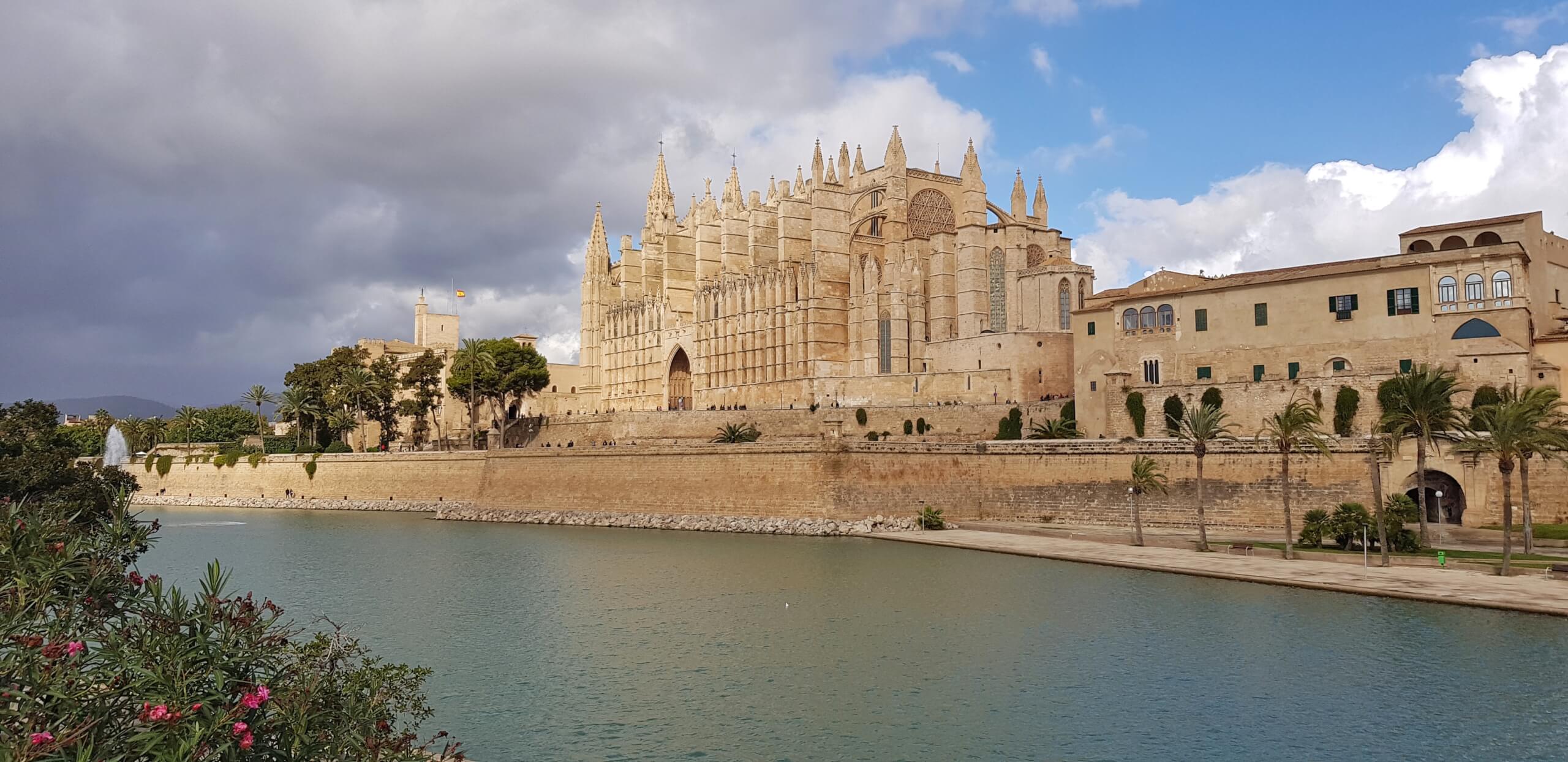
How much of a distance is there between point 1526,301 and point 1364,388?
5.04 meters

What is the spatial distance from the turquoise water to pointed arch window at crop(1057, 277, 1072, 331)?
63.9ft

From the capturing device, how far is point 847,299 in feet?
193

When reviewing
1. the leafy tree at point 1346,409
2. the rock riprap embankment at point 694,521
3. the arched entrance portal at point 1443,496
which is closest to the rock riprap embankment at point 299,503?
the rock riprap embankment at point 694,521

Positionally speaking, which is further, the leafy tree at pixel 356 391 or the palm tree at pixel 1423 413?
the leafy tree at pixel 356 391

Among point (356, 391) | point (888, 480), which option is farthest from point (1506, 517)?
point (356, 391)

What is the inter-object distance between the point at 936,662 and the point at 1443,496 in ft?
67.1

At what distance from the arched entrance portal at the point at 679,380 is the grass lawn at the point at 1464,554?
44440 millimetres

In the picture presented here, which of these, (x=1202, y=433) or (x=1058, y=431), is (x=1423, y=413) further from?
(x=1058, y=431)

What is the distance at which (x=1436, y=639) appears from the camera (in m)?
19.4

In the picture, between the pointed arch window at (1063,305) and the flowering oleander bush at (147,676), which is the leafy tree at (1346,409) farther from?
the flowering oleander bush at (147,676)

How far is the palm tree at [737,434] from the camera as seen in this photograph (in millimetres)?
49219

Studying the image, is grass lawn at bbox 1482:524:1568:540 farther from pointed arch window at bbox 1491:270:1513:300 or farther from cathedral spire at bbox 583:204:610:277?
cathedral spire at bbox 583:204:610:277

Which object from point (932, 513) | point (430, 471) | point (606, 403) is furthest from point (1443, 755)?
point (606, 403)

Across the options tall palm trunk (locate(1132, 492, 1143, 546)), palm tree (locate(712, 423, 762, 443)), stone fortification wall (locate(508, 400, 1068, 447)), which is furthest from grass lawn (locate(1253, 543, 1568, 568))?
palm tree (locate(712, 423, 762, 443))
